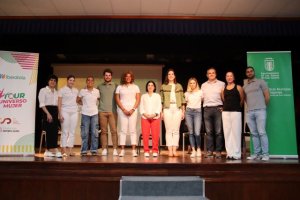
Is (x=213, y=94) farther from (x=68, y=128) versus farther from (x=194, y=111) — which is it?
(x=68, y=128)

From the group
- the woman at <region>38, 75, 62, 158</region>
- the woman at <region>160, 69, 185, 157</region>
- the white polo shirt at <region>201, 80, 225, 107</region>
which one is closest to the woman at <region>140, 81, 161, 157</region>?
the woman at <region>160, 69, 185, 157</region>

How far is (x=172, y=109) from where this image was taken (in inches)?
182

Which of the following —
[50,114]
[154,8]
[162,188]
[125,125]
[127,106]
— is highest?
[154,8]

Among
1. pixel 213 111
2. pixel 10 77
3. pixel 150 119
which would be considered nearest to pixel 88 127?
pixel 150 119

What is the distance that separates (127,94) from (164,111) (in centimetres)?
62

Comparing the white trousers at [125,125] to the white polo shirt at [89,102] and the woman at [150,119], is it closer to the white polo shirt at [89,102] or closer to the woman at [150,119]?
the woman at [150,119]

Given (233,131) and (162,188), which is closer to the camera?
(162,188)

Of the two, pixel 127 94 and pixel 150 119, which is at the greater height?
pixel 127 94

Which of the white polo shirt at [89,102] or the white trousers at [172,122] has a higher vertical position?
the white polo shirt at [89,102]

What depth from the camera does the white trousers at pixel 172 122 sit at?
457 centimetres

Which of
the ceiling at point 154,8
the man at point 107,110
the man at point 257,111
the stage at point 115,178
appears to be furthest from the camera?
the ceiling at point 154,8

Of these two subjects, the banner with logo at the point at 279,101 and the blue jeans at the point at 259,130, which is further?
the banner with logo at the point at 279,101

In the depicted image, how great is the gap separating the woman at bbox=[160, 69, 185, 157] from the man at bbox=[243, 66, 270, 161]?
1000 mm

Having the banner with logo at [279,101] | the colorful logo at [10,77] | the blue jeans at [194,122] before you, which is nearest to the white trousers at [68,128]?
the colorful logo at [10,77]
